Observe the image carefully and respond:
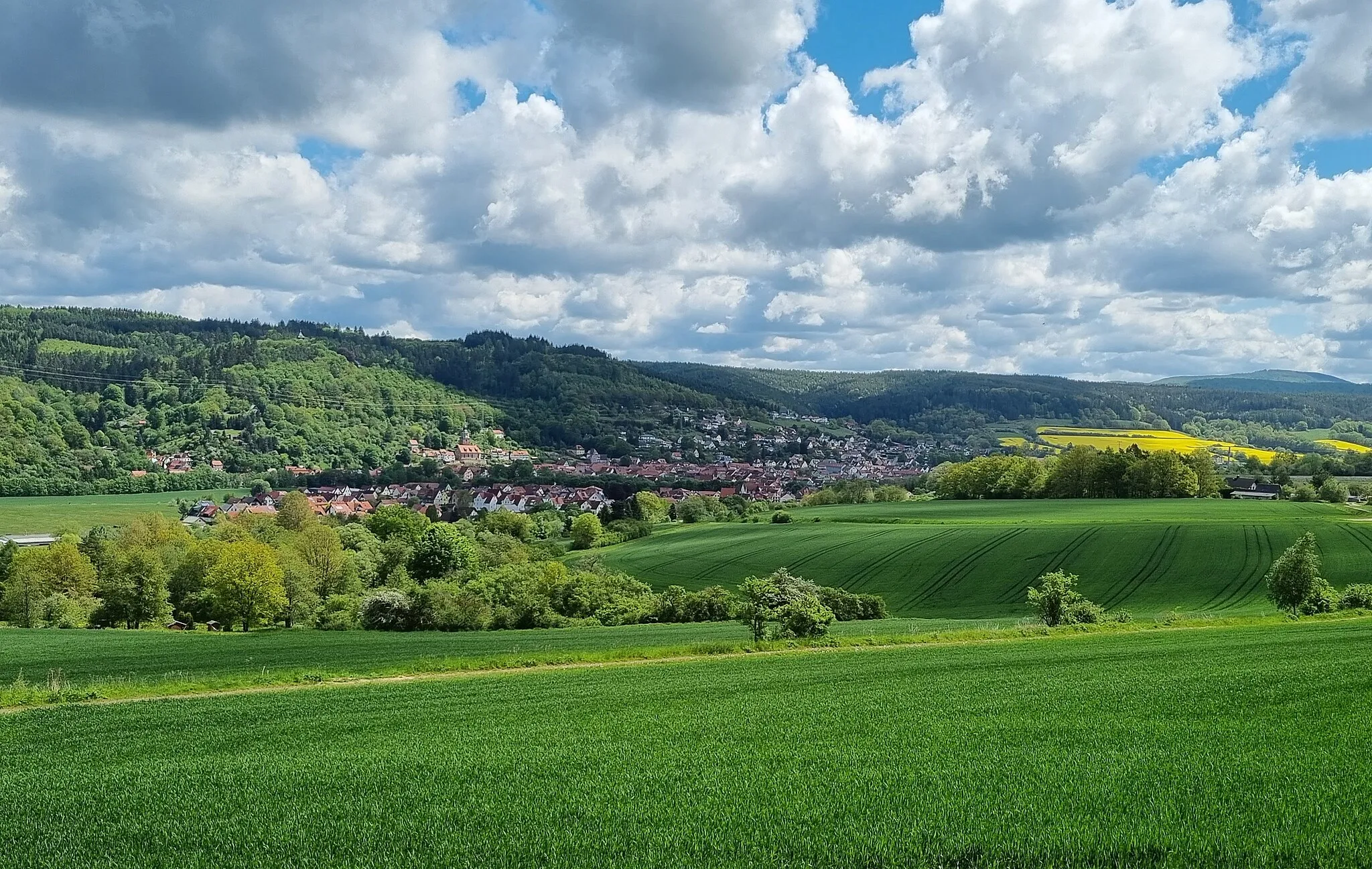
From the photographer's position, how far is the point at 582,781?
1352 cm

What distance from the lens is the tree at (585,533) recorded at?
4321 inches

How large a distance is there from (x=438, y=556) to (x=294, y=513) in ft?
81.7

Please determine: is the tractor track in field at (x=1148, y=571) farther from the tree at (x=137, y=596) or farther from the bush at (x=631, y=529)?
the tree at (x=137, y=596)

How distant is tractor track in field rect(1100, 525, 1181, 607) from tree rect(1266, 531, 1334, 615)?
10.9m

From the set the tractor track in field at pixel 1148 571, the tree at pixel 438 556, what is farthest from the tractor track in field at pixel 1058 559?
the tree at pixel 438 556

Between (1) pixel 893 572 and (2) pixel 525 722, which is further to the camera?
(1) pixel 893 572

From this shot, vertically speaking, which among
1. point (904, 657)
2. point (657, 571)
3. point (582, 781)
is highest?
point (582, 781)

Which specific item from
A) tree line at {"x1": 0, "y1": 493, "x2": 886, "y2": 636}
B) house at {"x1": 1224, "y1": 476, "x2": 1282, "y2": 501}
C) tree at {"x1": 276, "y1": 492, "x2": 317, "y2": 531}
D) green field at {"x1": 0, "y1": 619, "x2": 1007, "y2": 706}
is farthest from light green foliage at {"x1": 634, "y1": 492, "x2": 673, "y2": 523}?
house at {"x1": 1224, "y1": 476, "x2": 1282, "y2": 501}

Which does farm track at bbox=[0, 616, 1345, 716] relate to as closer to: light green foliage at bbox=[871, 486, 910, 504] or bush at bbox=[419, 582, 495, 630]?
bush at bbox=[419, 582, 495, 630]

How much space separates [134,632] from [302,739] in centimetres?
3625

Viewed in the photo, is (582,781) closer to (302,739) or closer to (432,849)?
(432,849)

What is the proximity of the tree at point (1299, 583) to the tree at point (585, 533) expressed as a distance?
7232 cm

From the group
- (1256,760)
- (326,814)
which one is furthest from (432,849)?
(1256,760)

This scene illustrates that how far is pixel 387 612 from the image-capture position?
57062mm
